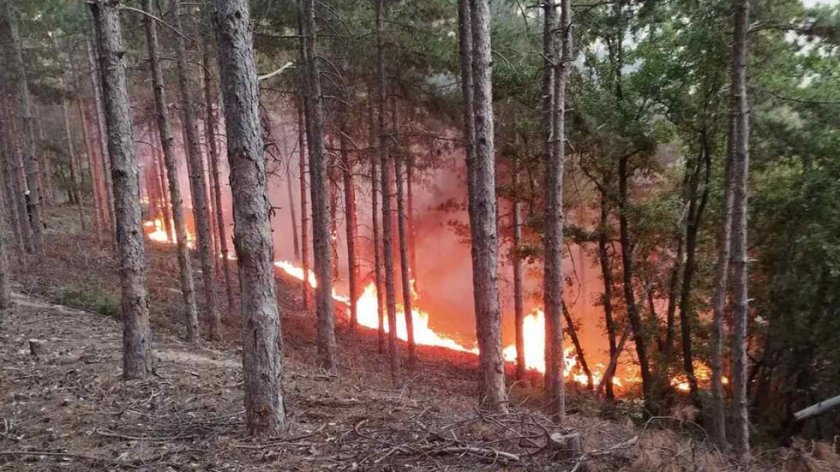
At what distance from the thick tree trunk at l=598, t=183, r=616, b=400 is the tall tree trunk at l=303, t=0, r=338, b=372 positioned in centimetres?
686

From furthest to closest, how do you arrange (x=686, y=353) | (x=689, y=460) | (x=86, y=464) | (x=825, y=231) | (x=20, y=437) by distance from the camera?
(x=686, y=353)
(x=825, y=231)
(x=20, y=437)
(x=86, y=464)
(x=689, y=460)

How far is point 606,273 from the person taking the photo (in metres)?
15.0

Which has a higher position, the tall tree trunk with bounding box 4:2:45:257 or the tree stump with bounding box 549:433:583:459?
the tall tree trunk with bounding box 4:2:45:257

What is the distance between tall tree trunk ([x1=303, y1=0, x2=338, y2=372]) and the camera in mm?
10938

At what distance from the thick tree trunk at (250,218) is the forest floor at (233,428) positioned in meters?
0.46

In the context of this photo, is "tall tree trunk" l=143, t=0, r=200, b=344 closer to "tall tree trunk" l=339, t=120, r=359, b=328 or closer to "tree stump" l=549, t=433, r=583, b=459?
"tall tree trunk" l=339, t=120, r=359, b=328

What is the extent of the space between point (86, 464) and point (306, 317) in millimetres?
13853

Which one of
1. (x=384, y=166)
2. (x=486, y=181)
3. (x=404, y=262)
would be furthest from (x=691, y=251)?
(x=486, y=181)

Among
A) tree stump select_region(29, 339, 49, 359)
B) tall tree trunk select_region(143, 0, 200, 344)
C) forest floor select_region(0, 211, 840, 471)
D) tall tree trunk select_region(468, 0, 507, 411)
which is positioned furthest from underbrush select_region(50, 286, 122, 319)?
tall tree trunk select_region(468, 0, 507, 411)

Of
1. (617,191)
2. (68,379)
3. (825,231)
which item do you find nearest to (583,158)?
(617,191)

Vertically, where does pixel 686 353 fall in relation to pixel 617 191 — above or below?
below

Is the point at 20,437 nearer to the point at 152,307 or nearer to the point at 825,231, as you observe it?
the point at 152,307

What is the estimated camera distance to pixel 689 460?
4.15 m

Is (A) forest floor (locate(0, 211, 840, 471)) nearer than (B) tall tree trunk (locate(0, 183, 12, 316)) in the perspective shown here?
Yes
